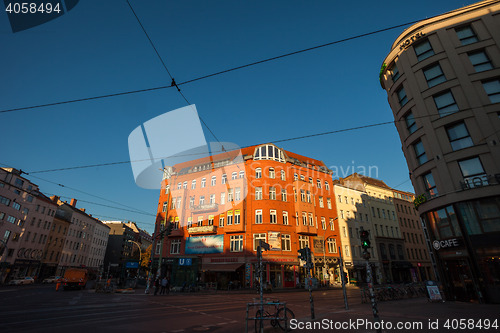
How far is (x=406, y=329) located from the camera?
8344 mm

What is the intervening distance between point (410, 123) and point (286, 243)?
68.8 ft

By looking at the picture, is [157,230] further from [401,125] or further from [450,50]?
[450,50]

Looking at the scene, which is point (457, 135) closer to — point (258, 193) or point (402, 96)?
point (402, 96)

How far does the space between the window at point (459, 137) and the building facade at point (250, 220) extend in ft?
70.5

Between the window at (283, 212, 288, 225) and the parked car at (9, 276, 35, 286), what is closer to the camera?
the window at (283, 212, 288, 225)

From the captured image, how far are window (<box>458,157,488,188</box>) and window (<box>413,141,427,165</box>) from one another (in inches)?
105

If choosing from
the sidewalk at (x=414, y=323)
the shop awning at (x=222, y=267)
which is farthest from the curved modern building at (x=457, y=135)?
the shop awning at (x=222, y=267)

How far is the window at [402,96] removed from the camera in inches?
844

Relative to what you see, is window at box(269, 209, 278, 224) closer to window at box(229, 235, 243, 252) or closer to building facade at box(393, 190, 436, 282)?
window at box(229, 235, 243, 252)

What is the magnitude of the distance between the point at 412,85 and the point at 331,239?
26.3m

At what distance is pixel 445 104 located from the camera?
60.6 ft

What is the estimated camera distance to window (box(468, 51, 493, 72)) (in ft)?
59.4

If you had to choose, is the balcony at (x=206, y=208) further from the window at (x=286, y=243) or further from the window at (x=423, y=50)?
the window at (x=423, y=50)

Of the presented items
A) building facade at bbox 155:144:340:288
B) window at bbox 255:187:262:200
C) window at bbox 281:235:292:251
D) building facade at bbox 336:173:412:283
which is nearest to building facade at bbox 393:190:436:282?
building facade at bbox 336:173:412:283
